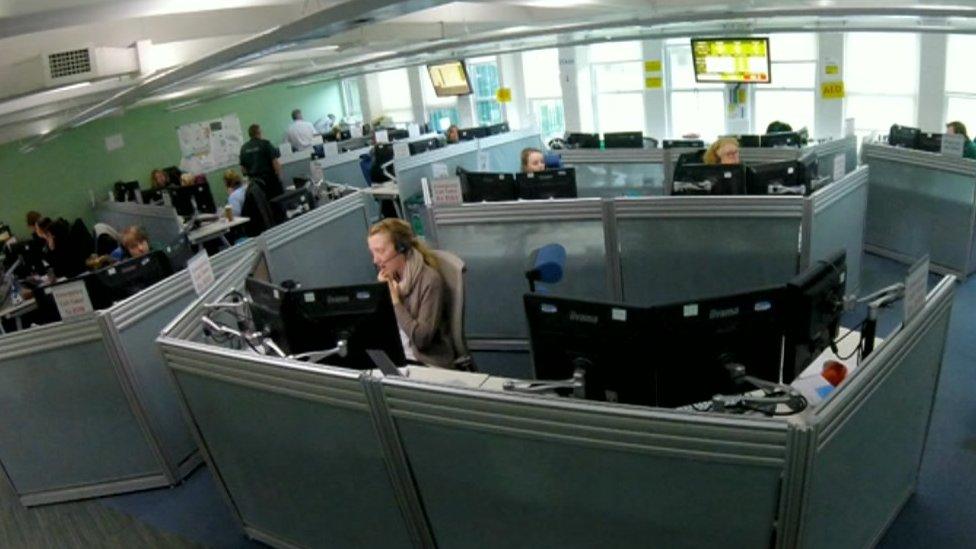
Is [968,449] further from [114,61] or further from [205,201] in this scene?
[205,201]

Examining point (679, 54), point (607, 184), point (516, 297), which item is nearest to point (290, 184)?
point (607, 184)

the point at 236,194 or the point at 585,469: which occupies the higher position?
the point at 236,194

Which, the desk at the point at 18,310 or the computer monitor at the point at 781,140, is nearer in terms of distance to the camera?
the desk at the point at 18,310

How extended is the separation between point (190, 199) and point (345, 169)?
2081 millimetres

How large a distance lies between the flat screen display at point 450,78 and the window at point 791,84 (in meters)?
4.48

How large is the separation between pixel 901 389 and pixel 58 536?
408 centimetres

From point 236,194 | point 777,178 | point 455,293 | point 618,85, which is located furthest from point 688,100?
point 455,293

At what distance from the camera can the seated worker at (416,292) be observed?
3.51 meters

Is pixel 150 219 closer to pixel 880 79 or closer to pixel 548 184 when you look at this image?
pixel 548 184

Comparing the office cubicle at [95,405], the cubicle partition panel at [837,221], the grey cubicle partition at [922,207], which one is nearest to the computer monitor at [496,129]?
the grey cubicle partition at [922,207]

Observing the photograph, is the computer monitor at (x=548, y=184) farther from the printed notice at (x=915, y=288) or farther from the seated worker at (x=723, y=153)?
the printed notice at (x=915, y=288)

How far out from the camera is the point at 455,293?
3.51 metres

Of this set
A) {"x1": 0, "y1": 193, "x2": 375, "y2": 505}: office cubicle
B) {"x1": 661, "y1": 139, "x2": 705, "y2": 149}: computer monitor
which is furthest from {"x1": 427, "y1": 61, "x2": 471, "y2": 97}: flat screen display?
{"x1": 0, "y1": 193, "x2": 375, "y2": 505}: office cubicle

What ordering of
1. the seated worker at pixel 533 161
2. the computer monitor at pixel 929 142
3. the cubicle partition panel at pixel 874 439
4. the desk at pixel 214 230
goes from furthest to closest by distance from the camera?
the desk at pixel 214 230
the seated worker at pixel 533 161
the computer monitor at pixel 929 142
the cubicle partition panel at pixel 874 439
